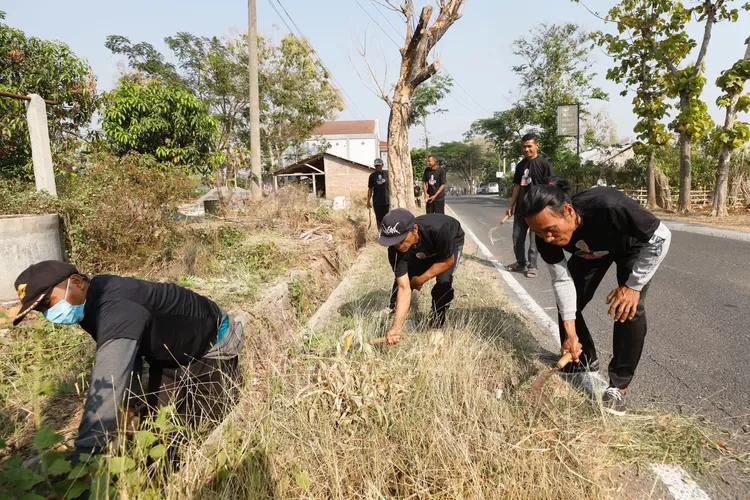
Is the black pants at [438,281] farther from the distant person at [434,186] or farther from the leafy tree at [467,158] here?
the leafy tree at [467,158]

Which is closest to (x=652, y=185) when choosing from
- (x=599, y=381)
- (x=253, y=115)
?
(x=253, y=115)

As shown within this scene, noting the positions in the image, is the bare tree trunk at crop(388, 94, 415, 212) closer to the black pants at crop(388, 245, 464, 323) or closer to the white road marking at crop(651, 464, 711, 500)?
the black pants at crop(388, 245, 464, 323)

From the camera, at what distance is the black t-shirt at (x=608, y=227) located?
2.36 metres

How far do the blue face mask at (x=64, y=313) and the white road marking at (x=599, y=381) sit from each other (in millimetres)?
2780

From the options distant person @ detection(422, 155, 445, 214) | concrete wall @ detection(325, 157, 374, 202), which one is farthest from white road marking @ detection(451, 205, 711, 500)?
concrete wall @ detection(325, 157, 374, 202)

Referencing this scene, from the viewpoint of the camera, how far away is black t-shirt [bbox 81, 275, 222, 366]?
6.67 ft

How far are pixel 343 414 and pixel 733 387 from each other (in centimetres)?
251

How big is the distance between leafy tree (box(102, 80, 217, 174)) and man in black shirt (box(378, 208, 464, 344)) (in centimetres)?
858

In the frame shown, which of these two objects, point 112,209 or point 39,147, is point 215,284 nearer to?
point 112,209

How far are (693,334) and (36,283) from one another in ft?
15.2

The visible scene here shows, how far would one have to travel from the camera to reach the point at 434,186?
8781mm

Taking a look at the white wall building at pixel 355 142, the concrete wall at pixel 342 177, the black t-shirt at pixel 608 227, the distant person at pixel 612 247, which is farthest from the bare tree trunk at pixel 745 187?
the white wall building at pixel 355 142

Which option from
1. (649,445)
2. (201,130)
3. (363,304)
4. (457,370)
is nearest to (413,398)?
(457,370)

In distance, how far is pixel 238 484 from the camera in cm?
183
